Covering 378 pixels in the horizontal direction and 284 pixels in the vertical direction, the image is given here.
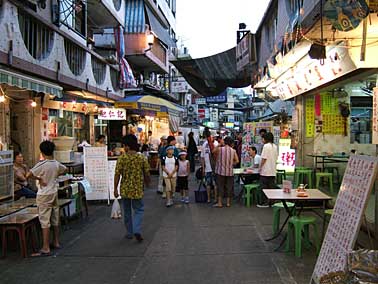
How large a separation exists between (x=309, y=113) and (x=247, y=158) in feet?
11.0

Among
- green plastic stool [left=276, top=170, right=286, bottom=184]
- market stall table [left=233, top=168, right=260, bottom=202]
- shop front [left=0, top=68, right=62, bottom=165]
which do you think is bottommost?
green plastic stool [left=276, top=170, right=286, bottom=184]

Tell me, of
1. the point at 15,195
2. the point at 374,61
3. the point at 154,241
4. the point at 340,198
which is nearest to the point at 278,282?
the point at 340,198

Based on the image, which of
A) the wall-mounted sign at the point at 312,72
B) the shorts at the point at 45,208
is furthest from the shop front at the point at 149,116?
the shorts at the point at 45,208

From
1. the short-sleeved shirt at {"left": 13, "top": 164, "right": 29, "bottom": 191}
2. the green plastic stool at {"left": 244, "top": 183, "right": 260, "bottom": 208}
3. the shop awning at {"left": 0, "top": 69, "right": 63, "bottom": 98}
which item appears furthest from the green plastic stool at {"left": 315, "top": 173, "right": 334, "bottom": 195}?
the short-sleeved shirt at {"left": 13, "top": 164, "right": 29, "bottom": 191}

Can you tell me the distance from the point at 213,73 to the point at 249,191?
21.6 ft

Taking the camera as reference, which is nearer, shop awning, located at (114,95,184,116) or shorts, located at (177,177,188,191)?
shorts, located at (177,177,188,191)

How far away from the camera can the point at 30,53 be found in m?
10.6

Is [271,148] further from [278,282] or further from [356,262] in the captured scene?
[356,262]

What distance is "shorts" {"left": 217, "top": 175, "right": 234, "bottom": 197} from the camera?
1084 cm

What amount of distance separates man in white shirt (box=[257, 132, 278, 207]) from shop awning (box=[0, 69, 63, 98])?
17.8ft

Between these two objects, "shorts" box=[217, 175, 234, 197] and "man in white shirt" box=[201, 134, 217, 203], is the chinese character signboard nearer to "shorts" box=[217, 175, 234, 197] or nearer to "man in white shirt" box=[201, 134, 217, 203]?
"man in white shirt" box=[201, 134, 217, 203]

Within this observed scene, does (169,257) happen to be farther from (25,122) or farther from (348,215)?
(25,122)

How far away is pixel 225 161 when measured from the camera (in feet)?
35.1

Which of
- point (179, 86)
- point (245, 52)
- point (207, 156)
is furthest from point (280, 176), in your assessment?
point (179, 86)
